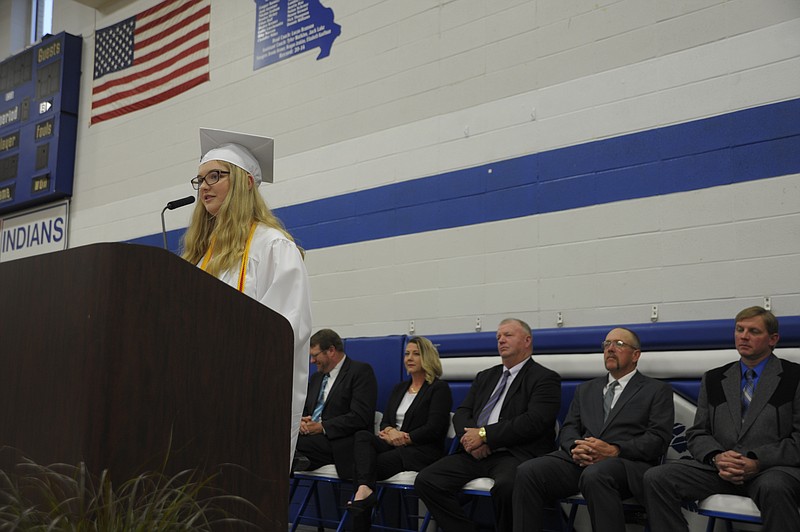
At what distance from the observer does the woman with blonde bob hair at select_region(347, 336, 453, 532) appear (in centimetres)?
498

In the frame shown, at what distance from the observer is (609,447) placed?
4117 mm

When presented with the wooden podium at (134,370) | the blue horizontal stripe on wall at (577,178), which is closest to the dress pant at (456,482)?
the blue horizontal stripe on wall at (577,178)

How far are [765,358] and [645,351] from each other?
0.78 meters

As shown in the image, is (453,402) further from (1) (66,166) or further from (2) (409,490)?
(1) (66,166)

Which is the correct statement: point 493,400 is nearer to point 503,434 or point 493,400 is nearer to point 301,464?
point 503,434

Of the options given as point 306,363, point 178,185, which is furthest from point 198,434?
point 178,185

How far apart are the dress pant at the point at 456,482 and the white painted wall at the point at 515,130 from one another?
1109 mm

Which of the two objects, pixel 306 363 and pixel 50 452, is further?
pixel 306 363

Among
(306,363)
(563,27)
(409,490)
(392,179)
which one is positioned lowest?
(409,490)

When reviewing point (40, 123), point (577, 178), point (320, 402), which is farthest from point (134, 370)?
point (40, 123)

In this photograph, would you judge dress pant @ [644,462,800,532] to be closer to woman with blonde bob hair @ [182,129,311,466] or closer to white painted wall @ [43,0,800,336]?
white painted wall @ [43,0,800,336]

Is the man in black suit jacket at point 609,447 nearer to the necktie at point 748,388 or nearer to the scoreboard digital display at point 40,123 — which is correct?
the necktie at point 748,388

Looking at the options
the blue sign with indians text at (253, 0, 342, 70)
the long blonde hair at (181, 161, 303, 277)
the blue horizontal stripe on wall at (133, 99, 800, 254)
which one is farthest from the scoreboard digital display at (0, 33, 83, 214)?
the long blonde hair at (181, 161, 303, 277)

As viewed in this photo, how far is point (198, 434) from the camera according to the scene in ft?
5.24
